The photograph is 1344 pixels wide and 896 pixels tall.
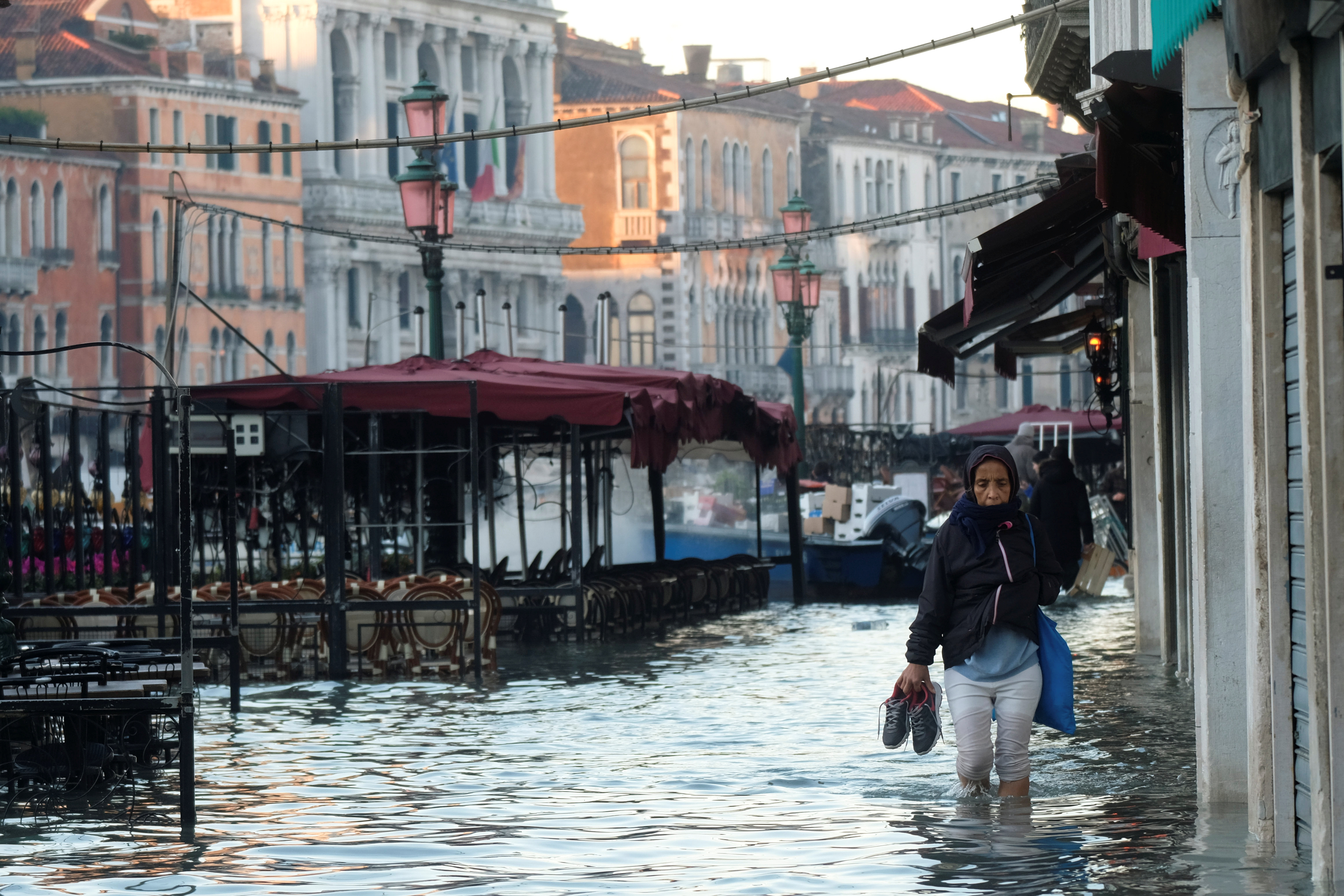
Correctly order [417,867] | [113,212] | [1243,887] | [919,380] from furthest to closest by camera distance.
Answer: [919,380] < [113,212] < [417,867] < [1243,887]

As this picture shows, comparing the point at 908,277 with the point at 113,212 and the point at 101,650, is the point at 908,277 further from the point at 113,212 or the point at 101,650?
the point at 101,650

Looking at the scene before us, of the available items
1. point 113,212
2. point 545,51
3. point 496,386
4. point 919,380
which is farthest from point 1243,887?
point 919,380

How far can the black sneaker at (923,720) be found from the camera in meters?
9.66

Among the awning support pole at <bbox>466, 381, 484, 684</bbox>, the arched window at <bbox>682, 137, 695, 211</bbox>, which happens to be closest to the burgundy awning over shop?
the awning support pole at <bbox>466, 381, 484, 684</bbox>

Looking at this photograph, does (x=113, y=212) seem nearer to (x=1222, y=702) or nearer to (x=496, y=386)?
(x=496, y=386)

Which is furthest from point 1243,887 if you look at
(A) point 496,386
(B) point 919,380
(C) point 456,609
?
(B) point 919,380

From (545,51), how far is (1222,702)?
9154 centimetres

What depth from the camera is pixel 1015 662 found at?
951 centimetres

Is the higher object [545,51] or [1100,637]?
Result: [545,51]

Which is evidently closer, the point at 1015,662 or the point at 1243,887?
the point at 1243,887

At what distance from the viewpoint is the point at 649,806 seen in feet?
33.5

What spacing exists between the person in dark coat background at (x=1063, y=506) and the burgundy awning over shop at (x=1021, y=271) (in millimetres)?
1169

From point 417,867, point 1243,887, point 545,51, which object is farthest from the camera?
point 545,51

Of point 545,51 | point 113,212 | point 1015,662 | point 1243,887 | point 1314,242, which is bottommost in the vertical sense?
point 1243,887
